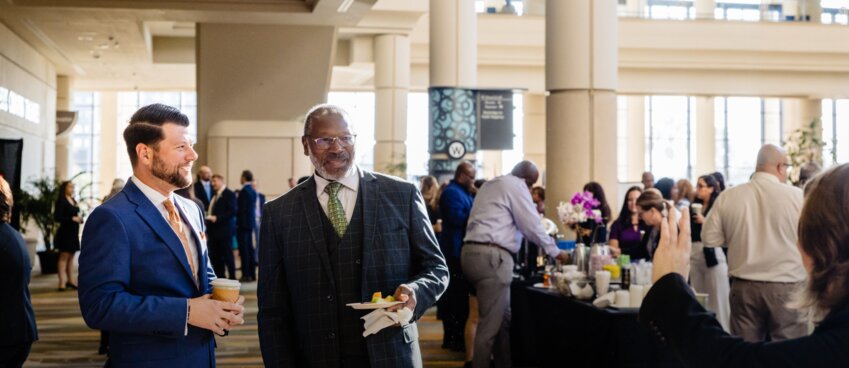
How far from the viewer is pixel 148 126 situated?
9.10 ft

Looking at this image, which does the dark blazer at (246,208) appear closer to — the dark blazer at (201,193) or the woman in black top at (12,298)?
the dark blazer at (201,193)

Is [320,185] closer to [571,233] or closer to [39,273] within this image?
[571,233]

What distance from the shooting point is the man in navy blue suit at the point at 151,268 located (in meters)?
2.62

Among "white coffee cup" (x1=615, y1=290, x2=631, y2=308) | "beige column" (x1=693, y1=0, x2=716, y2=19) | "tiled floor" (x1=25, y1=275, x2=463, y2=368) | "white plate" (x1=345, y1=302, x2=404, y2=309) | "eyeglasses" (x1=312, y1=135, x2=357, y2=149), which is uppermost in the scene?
"beige column" (x1=693, y1=0, x2=716, y2=19)

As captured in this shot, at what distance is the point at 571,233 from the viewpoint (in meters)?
8.28

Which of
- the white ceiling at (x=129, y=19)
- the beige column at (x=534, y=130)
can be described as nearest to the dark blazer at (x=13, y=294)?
the white ceiling at (x=129, y=19)

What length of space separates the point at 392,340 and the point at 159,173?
867 millimetres

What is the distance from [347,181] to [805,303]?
5.70 feet

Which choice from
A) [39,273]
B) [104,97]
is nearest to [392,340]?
[39,273]

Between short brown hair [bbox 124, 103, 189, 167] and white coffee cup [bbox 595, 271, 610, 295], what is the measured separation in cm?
327

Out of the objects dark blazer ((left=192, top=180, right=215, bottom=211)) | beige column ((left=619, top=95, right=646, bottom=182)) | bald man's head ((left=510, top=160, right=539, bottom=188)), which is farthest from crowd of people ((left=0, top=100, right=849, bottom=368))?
beige column ((left=619, top=95, right=646, bottom=182))

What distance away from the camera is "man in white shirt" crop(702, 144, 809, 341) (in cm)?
584

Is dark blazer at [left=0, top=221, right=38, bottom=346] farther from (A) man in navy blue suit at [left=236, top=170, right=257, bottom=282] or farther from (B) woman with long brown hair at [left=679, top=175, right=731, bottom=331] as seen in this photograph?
(A) man in navy blue suit at [left=236, top=170, right=257, bottom=282]

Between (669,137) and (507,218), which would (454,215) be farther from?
(669,137)
